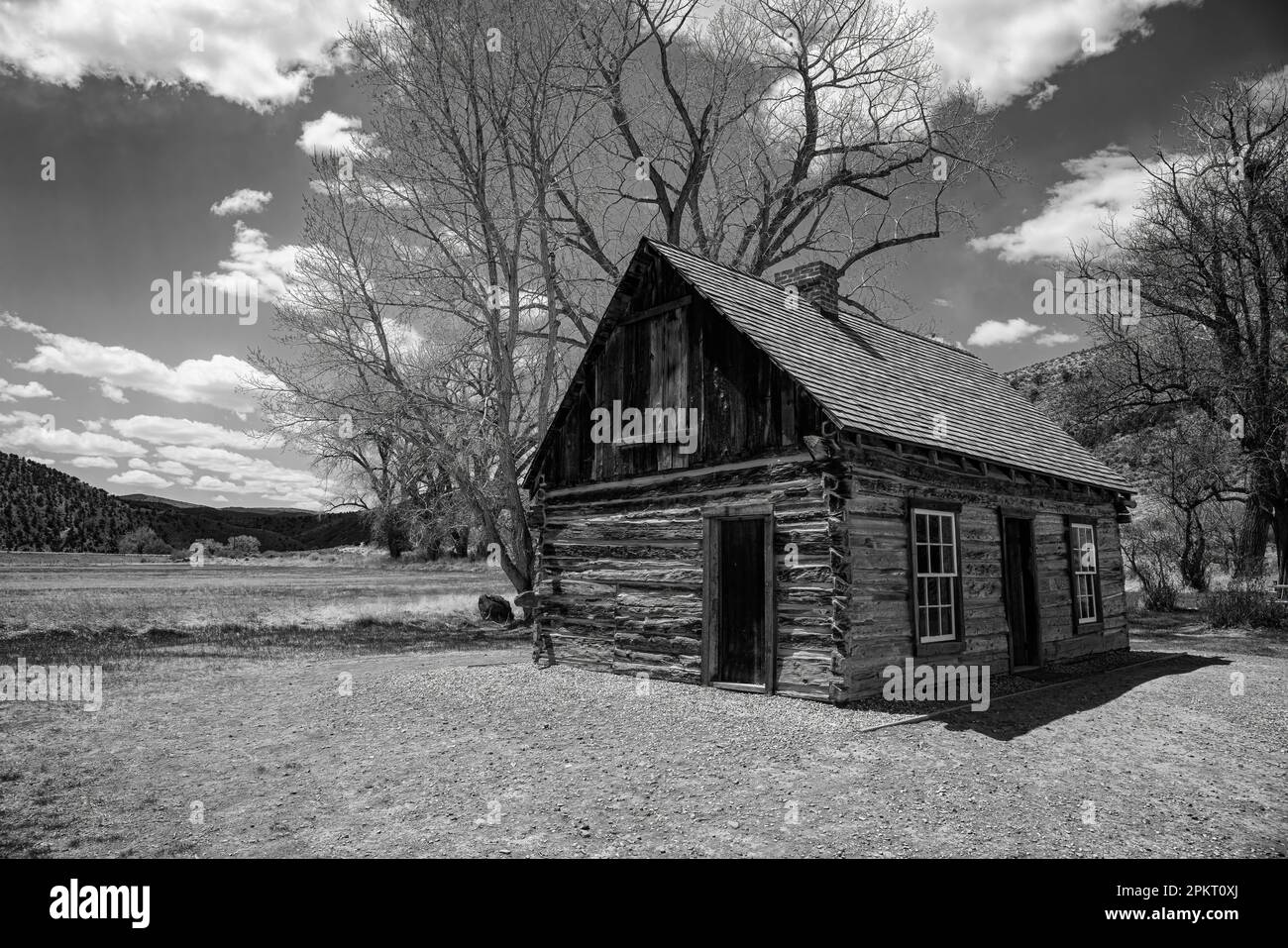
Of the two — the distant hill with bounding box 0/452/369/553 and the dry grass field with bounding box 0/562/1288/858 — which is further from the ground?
the distant hill with bounding box 0/452/369/553

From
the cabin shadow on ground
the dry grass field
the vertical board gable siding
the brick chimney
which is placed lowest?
the cabin shadow on ground

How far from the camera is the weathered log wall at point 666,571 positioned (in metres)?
10.3

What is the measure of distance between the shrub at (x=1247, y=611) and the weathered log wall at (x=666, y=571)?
1571cm

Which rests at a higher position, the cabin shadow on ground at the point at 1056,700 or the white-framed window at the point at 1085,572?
the white-framed window at the point at 1085,572

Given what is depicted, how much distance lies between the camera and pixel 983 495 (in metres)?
12.9

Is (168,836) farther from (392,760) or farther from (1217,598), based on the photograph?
(1217,598)

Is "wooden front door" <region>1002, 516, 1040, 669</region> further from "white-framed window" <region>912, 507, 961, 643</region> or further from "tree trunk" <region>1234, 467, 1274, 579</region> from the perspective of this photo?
"tree trunk" <region>1234, 467, 1274, 579</region>

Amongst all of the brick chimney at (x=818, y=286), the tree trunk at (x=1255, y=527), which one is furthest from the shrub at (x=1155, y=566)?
the brick chimney at (x=818, y=286)

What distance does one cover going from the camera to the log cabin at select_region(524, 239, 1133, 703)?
34.2 feet

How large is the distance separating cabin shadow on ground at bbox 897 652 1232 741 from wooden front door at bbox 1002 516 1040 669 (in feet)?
3.63

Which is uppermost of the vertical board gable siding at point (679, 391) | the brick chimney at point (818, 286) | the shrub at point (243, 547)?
the brick chimney at point (818, 286)

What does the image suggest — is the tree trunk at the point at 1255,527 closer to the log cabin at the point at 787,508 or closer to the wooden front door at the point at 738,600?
the log cabin at the point at 787,508

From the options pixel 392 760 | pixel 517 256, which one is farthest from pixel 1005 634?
pixel 517 256

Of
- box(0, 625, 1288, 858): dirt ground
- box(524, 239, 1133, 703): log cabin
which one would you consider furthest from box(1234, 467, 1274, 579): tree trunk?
box(0, 625, 1288, 858): dirt ground
